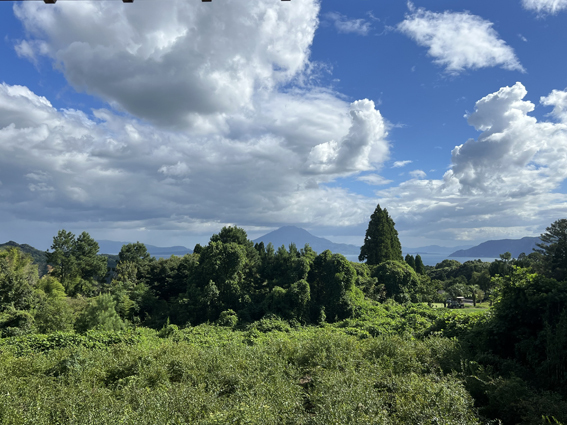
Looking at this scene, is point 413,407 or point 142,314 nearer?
point 413,407

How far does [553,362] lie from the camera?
734 cm

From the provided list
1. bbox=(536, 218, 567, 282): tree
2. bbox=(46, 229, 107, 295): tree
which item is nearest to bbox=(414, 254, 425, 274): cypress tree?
bbox=(536, 218, 567, 282): tree

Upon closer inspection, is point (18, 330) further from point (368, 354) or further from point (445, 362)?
point (445, 362)

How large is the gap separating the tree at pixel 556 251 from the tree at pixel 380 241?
15.8 m

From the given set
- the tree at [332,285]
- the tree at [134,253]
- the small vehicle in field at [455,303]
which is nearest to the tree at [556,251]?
the tree at [332,285]

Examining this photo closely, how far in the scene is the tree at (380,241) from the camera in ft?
124

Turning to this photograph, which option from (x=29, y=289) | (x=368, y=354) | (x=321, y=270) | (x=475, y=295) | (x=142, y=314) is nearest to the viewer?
(x=368, y=354)

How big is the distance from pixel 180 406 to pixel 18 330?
17.2 meters

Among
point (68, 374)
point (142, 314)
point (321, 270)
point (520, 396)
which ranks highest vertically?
point (321, 270)

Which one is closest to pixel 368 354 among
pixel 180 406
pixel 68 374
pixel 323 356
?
pixel 323 356

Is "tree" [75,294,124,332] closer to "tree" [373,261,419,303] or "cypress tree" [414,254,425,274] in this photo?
"tree" [373,261,419,303]

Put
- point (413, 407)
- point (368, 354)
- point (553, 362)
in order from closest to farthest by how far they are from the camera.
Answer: point (413, 407) < point (553, 362) < point (368, 354)

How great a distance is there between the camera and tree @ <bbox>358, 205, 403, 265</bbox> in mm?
37750

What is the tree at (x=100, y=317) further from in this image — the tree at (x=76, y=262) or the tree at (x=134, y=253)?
the tree at (x=134, y=253)
